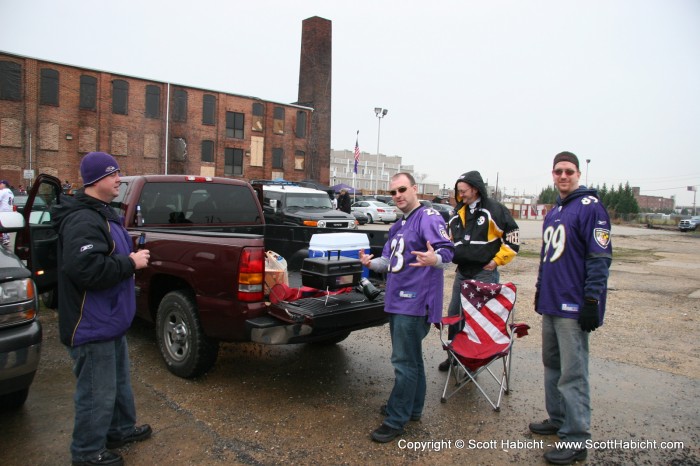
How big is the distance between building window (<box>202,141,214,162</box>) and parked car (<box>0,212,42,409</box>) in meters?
43.0

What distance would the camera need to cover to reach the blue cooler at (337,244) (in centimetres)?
442

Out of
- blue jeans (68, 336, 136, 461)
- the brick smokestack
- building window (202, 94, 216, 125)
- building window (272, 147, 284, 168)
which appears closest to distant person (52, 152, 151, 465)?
blue jeans (68, 336, 136, 461)

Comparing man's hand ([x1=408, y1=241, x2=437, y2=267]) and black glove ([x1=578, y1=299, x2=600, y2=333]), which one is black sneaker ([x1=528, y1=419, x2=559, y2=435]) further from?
man's hand ([x1=408, y1=241, x2=437, y2=267])

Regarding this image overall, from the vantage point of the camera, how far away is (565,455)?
10.9 ft

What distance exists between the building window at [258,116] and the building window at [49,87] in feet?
54.4

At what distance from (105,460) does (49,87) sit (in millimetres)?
41632

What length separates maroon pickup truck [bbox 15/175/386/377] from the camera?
12.8 feet

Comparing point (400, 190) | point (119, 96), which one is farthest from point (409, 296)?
point (119, 96)

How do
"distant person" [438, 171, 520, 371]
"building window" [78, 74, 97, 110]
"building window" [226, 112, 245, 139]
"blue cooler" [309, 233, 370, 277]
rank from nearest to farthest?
"blue cooler" [309, 233, 370, 277] < "distant person" [438, 171, 520, 371] < "building window" [78, 74, 97, 110] < "building window" [226, 112, 245, 139]

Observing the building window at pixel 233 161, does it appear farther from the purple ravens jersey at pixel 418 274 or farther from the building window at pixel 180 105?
the purple ravens jersey at pixel 418 274

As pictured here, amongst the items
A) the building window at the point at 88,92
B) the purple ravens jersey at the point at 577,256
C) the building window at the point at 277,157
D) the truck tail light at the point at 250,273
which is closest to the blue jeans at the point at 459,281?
the purple ravens jersey at the point at 577,256

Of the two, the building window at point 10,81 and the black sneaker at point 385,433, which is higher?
the building window at point 10,81

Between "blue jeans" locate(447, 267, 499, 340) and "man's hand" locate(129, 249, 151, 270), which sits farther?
"blue jeans" locate(447, 267, 499, 340)

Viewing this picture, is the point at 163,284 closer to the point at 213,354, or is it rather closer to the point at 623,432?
the point at 213,354
